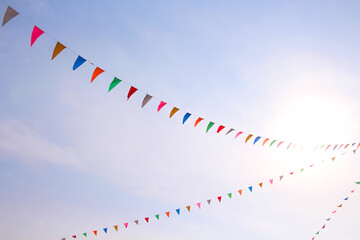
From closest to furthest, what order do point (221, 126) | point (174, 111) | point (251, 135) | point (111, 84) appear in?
1. point (111, 84)
2. point (174, 111)
3. point (221, 126)
4. point (251, 135)

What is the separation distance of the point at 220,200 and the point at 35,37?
12.6 m

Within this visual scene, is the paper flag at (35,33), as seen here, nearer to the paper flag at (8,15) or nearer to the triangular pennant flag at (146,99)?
the paper flag at (8,15)

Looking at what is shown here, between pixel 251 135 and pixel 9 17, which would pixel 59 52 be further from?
pixel 251 135

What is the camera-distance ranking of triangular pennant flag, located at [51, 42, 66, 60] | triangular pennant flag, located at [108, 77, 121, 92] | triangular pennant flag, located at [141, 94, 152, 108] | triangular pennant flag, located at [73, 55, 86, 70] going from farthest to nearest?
triangular pennant flag, located at [141, 94, 152, 108], triangular pennant flag, located at [108, 77, 121, 92], triangular pennant flag, located at [73, 55, 86, 70], triangular pennant flag, located at [51, 42, 66, 60]

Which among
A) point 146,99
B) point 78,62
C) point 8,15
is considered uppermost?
point 8,15

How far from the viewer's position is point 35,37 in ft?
24.7

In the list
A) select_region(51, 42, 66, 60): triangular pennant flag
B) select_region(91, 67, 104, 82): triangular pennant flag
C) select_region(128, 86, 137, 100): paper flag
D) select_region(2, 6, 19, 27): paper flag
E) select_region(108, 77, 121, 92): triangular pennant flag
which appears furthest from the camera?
select_region(128, 86, 137, 100): paper flag

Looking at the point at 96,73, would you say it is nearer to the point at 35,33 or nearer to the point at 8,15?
the point at 35,33

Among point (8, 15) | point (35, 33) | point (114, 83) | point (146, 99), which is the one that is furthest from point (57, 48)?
point (146, 99)

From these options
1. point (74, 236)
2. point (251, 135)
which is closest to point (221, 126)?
point (251, 135)

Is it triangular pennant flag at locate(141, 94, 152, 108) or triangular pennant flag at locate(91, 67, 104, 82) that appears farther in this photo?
triangular pennant flag at locate(141, 94, 152, 108)

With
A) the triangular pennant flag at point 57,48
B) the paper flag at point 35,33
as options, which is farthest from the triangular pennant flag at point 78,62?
the paper flag at point 35,33

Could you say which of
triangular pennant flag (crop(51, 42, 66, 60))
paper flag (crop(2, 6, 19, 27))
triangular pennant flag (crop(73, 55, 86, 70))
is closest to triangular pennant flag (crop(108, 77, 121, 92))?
triangular pennant flag (crop(73, 55, 86, 70))

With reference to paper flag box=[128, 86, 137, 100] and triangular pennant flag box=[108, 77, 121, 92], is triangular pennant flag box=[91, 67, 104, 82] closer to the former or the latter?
triangular pennant flag box=[108, 77, 121, 92]
